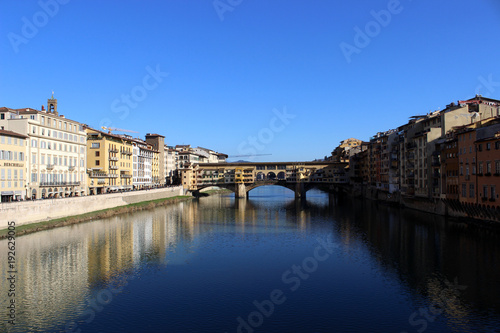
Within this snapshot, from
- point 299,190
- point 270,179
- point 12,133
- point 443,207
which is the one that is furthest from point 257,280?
point 270,179

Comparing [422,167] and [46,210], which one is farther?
[422,167]

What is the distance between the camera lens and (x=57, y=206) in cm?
4028

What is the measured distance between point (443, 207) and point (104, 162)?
159 ft

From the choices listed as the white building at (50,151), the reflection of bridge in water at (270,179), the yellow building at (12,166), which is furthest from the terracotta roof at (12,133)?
the reflection of bridge in water at (270,179)

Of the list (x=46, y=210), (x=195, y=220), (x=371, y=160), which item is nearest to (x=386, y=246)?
(x=195, y=220)

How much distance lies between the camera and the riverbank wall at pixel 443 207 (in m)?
35.8

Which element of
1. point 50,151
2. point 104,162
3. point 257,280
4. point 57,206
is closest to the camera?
point 257,280

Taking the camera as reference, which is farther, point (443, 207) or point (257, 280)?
point (443, 207)

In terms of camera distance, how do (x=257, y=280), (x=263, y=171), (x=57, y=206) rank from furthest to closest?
(x=263, y=171), (x=57, y=206), (x=257, y=280)

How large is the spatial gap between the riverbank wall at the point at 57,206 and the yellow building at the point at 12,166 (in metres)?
3.80

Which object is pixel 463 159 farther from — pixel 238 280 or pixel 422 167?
pixel 238 280

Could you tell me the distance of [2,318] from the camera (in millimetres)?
16688

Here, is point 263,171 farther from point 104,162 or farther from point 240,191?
point 104,162

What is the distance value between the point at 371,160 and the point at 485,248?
4888 centimetres
